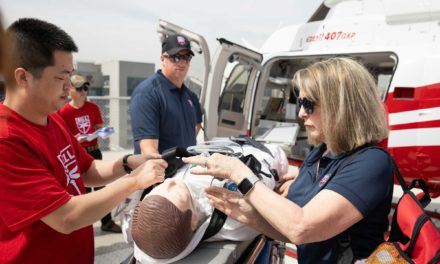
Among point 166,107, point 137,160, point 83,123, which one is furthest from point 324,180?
point 83,123

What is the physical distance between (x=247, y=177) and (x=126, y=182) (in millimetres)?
497

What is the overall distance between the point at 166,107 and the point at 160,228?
1.39 m

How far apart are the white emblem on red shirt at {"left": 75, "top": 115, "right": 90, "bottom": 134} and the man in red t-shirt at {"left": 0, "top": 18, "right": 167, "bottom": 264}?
2.76m

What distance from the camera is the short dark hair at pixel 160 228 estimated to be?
1438mm

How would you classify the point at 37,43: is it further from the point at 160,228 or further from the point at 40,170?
the point at 160,228

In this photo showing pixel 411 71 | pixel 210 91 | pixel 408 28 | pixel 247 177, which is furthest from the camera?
pixel 210 91

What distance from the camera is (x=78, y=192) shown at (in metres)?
1.47

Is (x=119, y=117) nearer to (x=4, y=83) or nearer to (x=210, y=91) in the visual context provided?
(x=210, y=91)

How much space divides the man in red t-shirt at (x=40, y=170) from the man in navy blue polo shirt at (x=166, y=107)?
45.1 inches

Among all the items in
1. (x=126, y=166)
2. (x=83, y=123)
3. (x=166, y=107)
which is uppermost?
(x=166, y=107)

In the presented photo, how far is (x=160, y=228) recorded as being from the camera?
1.43 metres

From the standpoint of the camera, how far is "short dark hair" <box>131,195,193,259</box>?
1.44 meters

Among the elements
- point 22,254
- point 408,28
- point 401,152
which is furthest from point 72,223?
point 408,28

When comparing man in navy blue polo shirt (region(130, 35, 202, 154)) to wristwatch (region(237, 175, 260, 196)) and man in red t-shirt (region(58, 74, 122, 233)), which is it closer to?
wristwatch (region(237, 175, 260, 196))
